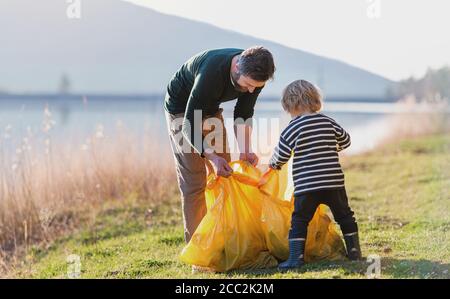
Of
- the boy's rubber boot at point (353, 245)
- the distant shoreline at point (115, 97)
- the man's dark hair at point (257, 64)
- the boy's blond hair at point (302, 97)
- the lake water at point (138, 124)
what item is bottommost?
the boy's rubber boot at point (353, 245)

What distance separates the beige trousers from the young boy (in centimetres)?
55

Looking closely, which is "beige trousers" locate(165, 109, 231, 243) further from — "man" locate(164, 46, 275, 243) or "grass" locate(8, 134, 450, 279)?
"grass" locate(8, 134, 450, 279)

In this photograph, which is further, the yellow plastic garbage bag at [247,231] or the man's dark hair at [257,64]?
the yellow plastic garbage bag at [247,231]

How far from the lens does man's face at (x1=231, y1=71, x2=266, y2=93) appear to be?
14.2ft

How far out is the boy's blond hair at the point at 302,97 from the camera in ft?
14.7

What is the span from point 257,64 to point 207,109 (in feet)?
1.56

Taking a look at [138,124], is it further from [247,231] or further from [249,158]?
[247,231]

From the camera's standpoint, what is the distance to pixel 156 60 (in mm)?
20859

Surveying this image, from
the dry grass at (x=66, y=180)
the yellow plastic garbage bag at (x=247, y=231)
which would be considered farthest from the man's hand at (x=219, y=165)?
the dry grass at (x=66, y=180)

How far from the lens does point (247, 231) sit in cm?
471

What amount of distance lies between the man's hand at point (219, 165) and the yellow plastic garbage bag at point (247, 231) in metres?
0.21

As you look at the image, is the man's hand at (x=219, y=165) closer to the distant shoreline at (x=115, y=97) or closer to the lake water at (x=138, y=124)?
the lake water at (x=138, y=124)
